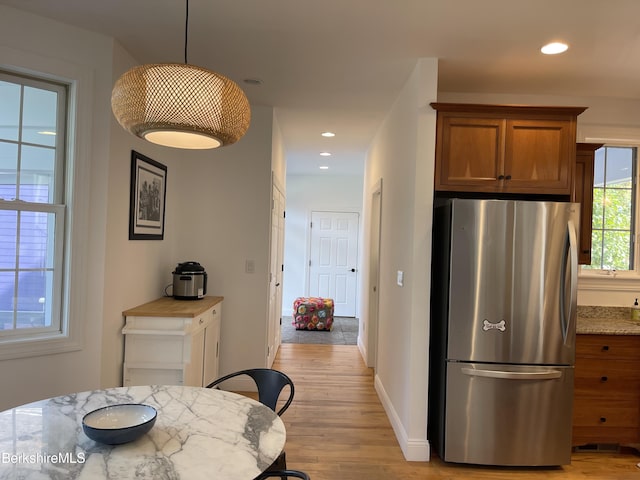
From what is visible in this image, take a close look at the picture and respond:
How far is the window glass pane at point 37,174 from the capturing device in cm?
237

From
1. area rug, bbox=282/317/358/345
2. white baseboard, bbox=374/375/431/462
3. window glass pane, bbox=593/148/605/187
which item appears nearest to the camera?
white baseboard, bbox=374/375/431/462

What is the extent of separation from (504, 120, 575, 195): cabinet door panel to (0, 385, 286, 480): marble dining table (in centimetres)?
220

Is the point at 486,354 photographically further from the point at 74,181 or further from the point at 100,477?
the point at 74,181

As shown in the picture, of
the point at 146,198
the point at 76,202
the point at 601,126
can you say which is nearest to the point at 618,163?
the point at 601,126

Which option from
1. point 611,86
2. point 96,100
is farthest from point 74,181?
point 611,86

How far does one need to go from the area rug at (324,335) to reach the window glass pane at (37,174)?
13.0ft

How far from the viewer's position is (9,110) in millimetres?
2328

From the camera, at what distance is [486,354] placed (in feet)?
8.51

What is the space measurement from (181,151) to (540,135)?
2.95m

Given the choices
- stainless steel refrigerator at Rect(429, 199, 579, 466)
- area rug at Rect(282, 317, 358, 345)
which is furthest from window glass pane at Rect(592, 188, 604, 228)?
area rug at Rect(282, 317, 358, 345)

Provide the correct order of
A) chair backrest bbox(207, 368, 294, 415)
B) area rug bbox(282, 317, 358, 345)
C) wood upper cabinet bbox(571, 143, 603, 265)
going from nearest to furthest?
1. chair backrest bbox(207, 368, 294, 415)
2. wood upper cabinet bbox(571, 143, 603, 265)
3. area rug bbox(282, 317, 358, 345)

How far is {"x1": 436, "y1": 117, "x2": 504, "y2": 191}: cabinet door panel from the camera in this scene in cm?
276

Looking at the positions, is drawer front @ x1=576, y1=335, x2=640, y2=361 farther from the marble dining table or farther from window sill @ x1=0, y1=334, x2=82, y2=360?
window sill @ x1=0, y1=334, x2=82, y2=360

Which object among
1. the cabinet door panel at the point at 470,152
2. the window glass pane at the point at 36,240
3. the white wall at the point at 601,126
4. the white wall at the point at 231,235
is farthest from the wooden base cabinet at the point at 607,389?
the window glass pane at the point at 36,240
